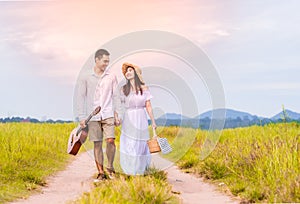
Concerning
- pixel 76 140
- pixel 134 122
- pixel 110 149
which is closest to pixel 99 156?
pixel 110 149

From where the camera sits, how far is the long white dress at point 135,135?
30.2 ft

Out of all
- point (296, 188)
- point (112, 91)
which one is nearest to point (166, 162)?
point (112, 91)

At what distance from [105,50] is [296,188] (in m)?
4.61

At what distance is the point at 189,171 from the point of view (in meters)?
11.1

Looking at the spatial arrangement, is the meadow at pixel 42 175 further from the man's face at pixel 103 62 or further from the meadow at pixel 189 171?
the man's face at pixel 103 62

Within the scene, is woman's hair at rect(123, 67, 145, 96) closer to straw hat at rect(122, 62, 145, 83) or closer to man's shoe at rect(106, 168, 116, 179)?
straw hat at rect(122, 62, 145, 83)

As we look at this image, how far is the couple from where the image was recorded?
9.13 m

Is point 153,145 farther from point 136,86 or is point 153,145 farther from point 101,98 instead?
point 101,98

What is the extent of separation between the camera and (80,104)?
929cm

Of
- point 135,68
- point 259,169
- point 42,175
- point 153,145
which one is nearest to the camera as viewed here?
point 259,169

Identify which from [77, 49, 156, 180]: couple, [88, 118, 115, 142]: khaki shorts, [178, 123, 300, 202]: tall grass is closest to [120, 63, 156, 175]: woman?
[77, 49, 156, 180]: couple

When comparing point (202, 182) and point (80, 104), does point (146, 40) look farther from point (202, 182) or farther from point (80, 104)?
point (202, 182)

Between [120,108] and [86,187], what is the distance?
5.56 ft

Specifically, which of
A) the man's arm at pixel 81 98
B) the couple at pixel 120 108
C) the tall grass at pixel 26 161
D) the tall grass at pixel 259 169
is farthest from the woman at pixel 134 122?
the tall grass at pixel 26 161
